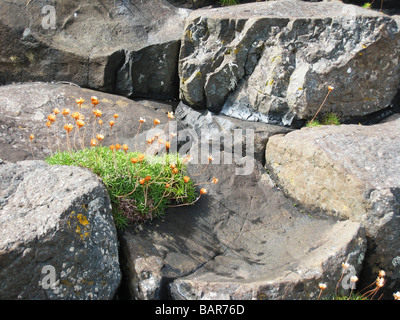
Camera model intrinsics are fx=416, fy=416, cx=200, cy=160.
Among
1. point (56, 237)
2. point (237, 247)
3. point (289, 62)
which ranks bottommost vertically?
point (237, 247)

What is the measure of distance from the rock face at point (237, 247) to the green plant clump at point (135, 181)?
0.48 ft

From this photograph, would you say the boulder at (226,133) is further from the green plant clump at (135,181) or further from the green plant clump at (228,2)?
the green plant clump at (228,2)

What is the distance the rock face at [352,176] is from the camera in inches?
165

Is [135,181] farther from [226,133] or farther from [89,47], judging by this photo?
[89,47]

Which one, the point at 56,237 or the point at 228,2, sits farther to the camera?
the point at 228,2

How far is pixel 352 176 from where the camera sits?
4.36 meters

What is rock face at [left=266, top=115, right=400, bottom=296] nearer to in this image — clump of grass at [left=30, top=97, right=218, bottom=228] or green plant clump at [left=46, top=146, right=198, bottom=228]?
clump of grass at [left=30, top=97, right=218, bottom=228]

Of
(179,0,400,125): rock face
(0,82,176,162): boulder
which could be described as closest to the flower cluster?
(179,0,400,125): rock face

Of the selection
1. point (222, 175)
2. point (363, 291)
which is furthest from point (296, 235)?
point (222, 175)

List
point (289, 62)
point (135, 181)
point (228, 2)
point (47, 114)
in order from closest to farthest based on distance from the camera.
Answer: point (135, 181) → point (47, 114) → point (289, 62) → point (228, 2)

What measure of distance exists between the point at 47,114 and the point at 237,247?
3.17m

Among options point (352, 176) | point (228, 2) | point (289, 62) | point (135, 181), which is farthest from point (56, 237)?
point (228, 2)

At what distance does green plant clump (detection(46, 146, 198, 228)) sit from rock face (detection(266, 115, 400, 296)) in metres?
1.32

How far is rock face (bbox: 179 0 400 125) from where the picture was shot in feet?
19.0
